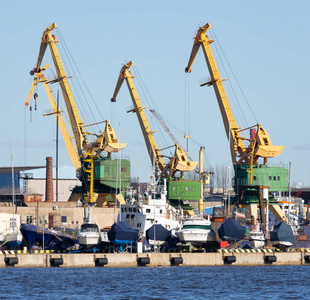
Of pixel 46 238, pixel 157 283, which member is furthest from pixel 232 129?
pixel 157 283

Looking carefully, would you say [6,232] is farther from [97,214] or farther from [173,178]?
[173,178]

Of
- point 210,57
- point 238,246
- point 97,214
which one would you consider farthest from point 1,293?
point 210,57

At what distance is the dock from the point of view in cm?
7675

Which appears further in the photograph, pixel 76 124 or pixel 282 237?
pixel 76 124

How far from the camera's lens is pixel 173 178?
404ft

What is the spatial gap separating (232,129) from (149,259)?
34.2 metres

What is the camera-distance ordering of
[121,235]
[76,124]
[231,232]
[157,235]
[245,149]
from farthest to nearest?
[76,124]
[245,149]
[231,232]
[157,235]
[121,235]

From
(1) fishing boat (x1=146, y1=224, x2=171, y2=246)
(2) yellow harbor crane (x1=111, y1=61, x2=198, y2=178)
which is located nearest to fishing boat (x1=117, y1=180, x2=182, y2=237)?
(1) fishing boat (x1=146, y1=224, x2=171, y2=246)

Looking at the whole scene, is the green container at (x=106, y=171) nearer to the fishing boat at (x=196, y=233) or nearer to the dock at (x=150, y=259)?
the fishing boat at (x=196, y=233)

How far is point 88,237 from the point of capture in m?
83.4

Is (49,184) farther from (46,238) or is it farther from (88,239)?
(88,239)

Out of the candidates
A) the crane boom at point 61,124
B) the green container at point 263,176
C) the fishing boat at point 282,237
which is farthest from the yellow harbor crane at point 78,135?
the fishing boat at point 282,237

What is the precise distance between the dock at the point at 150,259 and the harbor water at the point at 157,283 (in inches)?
27.6

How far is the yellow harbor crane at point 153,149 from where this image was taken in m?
121
